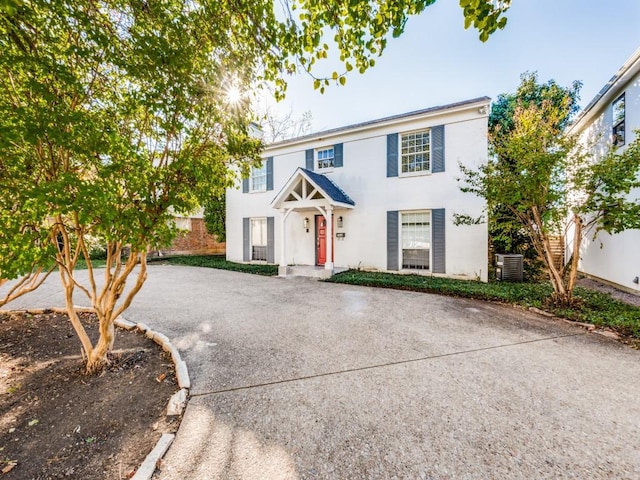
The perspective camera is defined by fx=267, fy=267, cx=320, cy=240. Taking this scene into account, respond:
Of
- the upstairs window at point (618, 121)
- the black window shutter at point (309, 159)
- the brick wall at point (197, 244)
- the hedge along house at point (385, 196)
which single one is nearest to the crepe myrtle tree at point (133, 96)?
the hedge along house at point (385, 196)

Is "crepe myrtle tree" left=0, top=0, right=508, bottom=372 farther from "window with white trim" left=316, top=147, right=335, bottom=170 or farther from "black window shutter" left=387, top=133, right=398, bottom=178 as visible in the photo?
"window with white trim" left=316, top=147, right=335, bottom=170

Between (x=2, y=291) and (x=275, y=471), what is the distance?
10.7 m

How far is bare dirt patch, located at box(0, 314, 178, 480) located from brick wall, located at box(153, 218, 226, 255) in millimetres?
12658

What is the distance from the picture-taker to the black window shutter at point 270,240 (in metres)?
12.5

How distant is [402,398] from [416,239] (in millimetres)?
7734

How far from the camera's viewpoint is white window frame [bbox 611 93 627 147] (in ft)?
24.8

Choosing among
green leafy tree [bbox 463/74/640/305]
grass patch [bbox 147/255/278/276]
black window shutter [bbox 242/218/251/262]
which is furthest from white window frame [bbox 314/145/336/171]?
green leafy tree [bbox 463/74/640/305]

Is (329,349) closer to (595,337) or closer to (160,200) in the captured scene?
(160,200)

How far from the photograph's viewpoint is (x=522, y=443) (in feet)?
7.30

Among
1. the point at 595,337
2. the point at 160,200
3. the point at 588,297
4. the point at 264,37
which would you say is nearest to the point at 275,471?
the point at 160,200

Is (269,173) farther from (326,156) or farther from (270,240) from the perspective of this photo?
(270,240)

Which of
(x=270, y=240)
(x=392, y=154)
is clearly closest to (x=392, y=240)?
(x=392, y=154)

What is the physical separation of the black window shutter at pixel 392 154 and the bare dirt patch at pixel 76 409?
9073 mm

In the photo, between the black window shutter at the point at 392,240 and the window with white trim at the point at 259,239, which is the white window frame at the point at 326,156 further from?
the window with white trim at the point at 259,239
